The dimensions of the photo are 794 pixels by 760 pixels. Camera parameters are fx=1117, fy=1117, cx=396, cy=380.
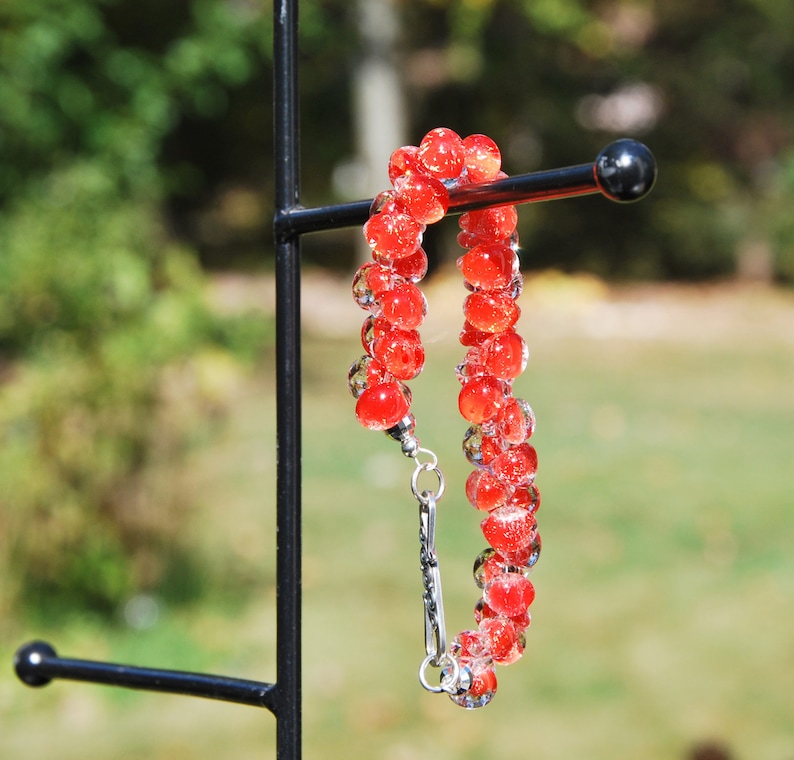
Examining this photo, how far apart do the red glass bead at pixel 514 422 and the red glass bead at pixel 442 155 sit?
0.16m

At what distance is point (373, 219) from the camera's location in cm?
74

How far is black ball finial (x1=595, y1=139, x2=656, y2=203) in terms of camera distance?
617 mm

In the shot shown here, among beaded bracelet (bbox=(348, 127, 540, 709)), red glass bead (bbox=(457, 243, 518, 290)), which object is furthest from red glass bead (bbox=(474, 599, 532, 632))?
red glass bead (bbox=(457, 243, 518, 290))

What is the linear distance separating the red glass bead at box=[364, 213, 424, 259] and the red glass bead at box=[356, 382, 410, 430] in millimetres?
96

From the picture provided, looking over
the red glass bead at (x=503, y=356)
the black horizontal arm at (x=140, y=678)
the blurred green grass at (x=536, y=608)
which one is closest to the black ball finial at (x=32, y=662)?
the black horizontal arm at (x=140, y=678)

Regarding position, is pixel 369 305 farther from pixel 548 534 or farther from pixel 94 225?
pixel 94 225

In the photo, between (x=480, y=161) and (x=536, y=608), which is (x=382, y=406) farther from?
(x=536, y=608)

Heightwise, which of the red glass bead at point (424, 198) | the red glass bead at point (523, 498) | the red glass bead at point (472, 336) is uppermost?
the red glass bead at point (424, 198)

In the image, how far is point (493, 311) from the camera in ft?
2.49

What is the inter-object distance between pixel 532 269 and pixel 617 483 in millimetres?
6681

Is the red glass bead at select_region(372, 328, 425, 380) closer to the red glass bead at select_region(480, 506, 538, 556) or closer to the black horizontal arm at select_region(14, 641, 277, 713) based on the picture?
the red glass bead at select_region(480, 506, 538, 556)

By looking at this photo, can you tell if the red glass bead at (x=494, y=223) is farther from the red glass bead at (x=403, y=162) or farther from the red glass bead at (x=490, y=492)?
the red glass bead at (x=490, y=492)

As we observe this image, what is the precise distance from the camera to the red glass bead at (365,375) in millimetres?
778

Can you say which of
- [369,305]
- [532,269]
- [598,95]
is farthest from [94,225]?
[598,95]
